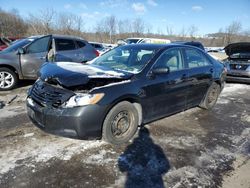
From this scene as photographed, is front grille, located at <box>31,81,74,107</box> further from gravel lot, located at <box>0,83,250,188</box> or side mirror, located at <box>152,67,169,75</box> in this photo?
side mirror, located at <box>152,67,169,75</box>

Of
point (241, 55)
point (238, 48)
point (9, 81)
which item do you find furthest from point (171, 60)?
point (238, 48)

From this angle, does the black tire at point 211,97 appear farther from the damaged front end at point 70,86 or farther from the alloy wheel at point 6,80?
the alloy wheel at point 6,80

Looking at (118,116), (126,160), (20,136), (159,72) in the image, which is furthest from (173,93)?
(20,136)

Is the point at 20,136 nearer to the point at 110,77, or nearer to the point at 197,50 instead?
the point at 110,77

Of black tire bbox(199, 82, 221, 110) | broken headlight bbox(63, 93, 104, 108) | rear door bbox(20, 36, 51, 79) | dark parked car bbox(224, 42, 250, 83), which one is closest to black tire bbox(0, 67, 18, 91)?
rear door bbox(20, 36, 51, 79)

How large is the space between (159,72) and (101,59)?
1.48 m

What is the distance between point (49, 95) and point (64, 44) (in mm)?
5132

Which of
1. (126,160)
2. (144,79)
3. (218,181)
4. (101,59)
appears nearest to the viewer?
(218,181)

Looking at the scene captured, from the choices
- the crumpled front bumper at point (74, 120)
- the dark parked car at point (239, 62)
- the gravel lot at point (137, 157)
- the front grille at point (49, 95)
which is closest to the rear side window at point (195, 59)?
the gravel lot at point (137, 157)

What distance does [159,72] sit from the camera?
4.45m

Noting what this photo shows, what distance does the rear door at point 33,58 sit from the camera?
305 inches

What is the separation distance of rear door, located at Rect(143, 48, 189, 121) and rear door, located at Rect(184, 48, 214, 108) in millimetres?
204

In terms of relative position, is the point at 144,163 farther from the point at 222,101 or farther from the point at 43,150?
the point at 222,101

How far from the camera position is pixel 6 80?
767 centimetres
